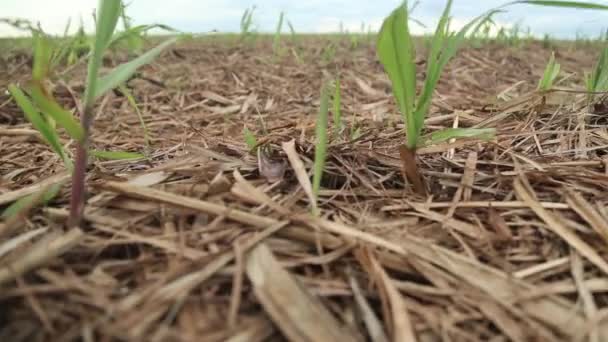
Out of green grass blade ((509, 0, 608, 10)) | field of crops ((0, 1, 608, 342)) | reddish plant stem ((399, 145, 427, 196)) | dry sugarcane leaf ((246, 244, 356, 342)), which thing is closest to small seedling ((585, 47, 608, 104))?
field of crops ((0, 1, 608, 342))

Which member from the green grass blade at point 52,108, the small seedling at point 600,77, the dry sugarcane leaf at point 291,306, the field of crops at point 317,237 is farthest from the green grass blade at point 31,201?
the small seedling at point 600,77

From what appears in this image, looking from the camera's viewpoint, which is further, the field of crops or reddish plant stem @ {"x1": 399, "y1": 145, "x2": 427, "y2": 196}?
reddish plant stem @ {"x1": 399, "y1": 145, "x2": 427, "y2": 196}

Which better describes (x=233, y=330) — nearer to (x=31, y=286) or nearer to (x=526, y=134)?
(x=31, y=286)

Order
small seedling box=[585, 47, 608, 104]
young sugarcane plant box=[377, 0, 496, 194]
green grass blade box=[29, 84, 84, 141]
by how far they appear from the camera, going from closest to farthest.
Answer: green grass blade box=[29, 84, 84, 141], young sugarcane plant box=[377, 0, 496, 194], small seedling box=[585, 47, 608, 104]

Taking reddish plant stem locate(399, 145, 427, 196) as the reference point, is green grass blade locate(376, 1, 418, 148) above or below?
above

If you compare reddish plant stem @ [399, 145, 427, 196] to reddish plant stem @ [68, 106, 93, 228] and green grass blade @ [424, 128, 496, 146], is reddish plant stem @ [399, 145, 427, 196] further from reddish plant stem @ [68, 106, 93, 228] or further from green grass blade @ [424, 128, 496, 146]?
reddish plant stem @ [68, 106, 93, 228]

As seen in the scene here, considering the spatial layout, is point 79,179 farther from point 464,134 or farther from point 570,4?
point 570,4

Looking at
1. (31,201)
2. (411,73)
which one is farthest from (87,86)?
(411,73)

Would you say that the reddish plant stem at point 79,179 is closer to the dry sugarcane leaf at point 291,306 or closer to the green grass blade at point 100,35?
the green grass blade at point 100,35
